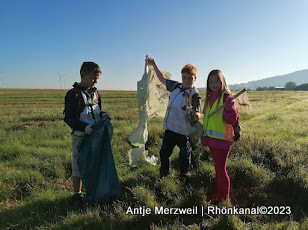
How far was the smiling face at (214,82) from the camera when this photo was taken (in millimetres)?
2924

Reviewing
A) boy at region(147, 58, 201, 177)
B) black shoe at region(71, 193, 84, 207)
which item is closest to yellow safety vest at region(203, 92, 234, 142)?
boy at region(147, 58, 201, 177)

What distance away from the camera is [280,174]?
3814 millimetres

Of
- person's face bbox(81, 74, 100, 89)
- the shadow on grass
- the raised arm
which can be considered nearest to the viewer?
the shadow on grass

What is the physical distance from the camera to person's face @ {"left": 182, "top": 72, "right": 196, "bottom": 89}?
317 cm

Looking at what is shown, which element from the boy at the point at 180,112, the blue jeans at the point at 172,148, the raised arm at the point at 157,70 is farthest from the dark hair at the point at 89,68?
the blue jeans at the point at 172,148

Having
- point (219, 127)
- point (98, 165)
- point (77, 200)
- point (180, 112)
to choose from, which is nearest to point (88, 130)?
point (98, 165)

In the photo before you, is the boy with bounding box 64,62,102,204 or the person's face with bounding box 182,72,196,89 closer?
the boy with bounding box 64,62,102,204

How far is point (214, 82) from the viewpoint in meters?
2.94

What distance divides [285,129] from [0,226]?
823 centimetres

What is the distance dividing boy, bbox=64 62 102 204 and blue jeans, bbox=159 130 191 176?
1.18 m

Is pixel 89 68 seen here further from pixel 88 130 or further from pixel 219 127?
pixel 219 127

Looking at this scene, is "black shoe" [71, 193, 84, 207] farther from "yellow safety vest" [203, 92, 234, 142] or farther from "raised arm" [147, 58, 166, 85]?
"raised arm" [147, 58, 166, 85]

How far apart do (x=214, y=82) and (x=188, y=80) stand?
0.42 metres

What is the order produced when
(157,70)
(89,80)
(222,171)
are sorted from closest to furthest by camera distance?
(89,80)
(222,171)
(157,70)
